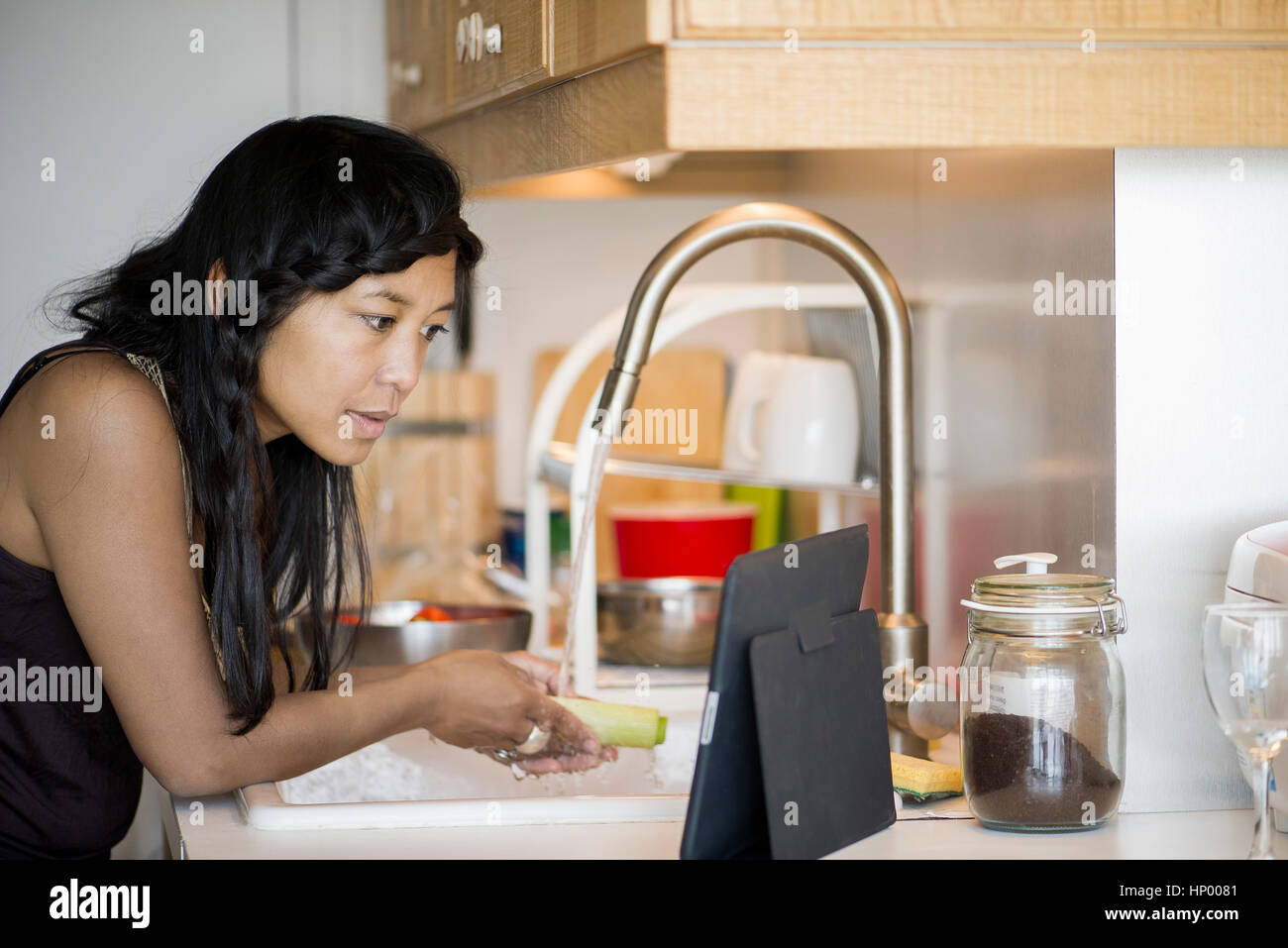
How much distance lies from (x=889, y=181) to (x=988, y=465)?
1.63 feet

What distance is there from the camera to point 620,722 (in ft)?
3.81

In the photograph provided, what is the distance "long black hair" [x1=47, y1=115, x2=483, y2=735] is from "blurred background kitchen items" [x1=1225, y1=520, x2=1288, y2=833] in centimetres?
62

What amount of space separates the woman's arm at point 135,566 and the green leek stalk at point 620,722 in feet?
0.92

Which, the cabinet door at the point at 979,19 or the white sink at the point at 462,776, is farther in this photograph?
the white sink at the point at 462,776

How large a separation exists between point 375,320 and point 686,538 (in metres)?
1.17

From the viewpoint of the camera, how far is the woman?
3.11 feet

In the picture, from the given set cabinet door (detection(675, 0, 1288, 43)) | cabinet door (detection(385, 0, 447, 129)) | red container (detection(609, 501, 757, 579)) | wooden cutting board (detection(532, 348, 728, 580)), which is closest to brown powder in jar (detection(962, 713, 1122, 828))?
cabinet door (detection(675, 0, 1288, 43))

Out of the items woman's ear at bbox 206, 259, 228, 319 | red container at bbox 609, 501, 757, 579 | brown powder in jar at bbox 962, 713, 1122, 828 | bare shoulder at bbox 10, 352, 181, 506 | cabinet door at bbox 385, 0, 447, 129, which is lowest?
brown powder in jar at bbox 962, 713, 1122, 828

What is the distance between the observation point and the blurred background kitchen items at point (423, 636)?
4.59ft

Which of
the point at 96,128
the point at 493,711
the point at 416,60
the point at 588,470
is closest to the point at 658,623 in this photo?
the point at 588,470

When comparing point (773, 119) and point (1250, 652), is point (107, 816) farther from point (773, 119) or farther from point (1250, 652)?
point (1250, 652)

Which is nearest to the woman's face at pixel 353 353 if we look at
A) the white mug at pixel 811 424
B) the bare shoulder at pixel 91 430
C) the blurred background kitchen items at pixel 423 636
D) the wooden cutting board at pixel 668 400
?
the bare shoulder at pixel 91 430

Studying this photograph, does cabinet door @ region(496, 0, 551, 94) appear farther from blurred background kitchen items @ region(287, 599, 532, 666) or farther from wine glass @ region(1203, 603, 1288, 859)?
wine glass @ region(1203, 603, 1288, 859)

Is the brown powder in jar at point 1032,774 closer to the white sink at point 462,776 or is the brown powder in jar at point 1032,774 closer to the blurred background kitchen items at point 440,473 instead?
the white sink at point 462,776
